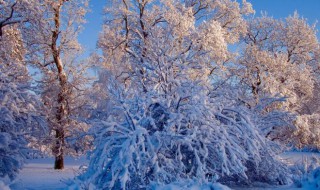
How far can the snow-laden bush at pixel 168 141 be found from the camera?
813 centimetres

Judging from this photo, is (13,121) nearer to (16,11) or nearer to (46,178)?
(46,178)

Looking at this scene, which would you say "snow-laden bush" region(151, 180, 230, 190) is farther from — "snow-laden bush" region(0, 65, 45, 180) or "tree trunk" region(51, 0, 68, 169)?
"tree trunk" region(51, 0, 68, 169)

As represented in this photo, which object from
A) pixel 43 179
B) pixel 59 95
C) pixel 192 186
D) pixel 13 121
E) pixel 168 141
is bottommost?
pixel 192 186

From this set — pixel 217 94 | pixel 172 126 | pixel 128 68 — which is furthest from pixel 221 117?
pixel 128 68

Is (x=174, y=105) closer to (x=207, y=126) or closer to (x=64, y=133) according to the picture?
(x=207, y=126)

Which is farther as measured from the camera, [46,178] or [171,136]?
[46,178]

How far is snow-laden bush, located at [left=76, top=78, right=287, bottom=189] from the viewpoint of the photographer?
813 centimetres

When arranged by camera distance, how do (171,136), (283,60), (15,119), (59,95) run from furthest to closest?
(283,60) → (59,95) → (15,119) → (171,136)

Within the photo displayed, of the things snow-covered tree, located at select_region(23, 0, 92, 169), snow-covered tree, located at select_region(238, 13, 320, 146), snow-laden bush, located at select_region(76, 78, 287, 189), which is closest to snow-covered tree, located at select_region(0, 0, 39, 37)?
snow-covered tree, located at select_region(23, 0, 92, 169)

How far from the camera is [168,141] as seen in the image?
8.45 meters

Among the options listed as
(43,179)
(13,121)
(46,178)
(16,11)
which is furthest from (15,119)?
(16,11)

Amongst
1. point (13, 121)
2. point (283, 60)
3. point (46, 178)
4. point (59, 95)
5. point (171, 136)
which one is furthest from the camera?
point (283, 60)

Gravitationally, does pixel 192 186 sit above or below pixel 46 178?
below

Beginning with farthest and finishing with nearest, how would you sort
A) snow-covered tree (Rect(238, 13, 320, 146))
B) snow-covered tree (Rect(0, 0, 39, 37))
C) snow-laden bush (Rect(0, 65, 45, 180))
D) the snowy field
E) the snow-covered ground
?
1. snow-covered tree (Rect(238, 13, 320, 146))
2. snow-covered tree (Rect(0, 0, 39, 37))
3. snow-laden bush (Rect(0, 65, 45, 180))
4. the snow-covered ground
5. the snowy field
